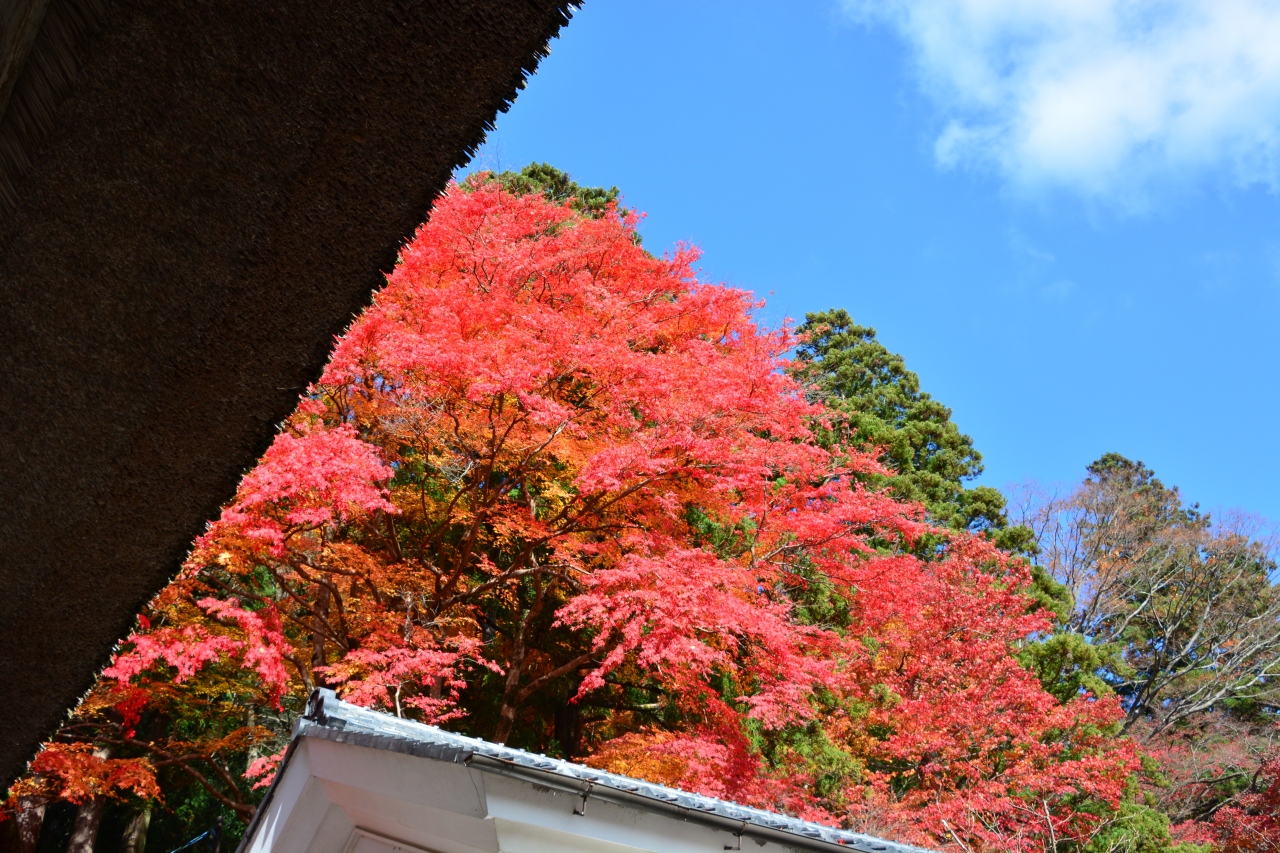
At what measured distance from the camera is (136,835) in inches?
443

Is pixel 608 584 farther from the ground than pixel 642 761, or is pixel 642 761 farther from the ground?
pixel 608 584

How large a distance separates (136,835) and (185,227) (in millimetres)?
12593

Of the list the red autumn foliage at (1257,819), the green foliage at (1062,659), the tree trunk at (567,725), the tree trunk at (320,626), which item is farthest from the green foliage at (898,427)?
the tree trunk at (320,626)

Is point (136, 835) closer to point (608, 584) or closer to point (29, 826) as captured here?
point (29, 826)

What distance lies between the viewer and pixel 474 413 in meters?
8.57

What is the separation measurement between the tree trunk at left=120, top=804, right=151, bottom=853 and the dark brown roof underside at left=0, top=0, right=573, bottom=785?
11400 mm

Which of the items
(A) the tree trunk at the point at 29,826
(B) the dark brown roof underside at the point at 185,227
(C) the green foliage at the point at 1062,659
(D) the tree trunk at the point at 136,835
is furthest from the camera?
(C) the green foliage at the point at 1062,659

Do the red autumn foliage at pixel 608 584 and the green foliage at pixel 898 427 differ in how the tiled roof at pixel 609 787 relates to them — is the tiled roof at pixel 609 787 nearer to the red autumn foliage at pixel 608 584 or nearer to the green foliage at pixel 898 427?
the red autumn foliage at pixel 608 584

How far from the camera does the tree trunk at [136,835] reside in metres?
11.1

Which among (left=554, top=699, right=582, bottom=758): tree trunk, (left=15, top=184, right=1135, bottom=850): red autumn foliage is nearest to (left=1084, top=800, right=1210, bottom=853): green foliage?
(left=15, top=184, right=1135, bottom=850): red autumn foliage

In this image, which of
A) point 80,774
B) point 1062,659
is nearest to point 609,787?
point 80,774

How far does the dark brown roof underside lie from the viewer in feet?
5.33

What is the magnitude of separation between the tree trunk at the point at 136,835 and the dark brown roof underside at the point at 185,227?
11.4 m

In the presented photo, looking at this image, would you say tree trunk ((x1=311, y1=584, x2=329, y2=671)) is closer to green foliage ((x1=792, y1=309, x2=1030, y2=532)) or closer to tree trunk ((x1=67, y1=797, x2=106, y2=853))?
tree trunk ((x1=67, y1=797, x2=106, y2=853))
